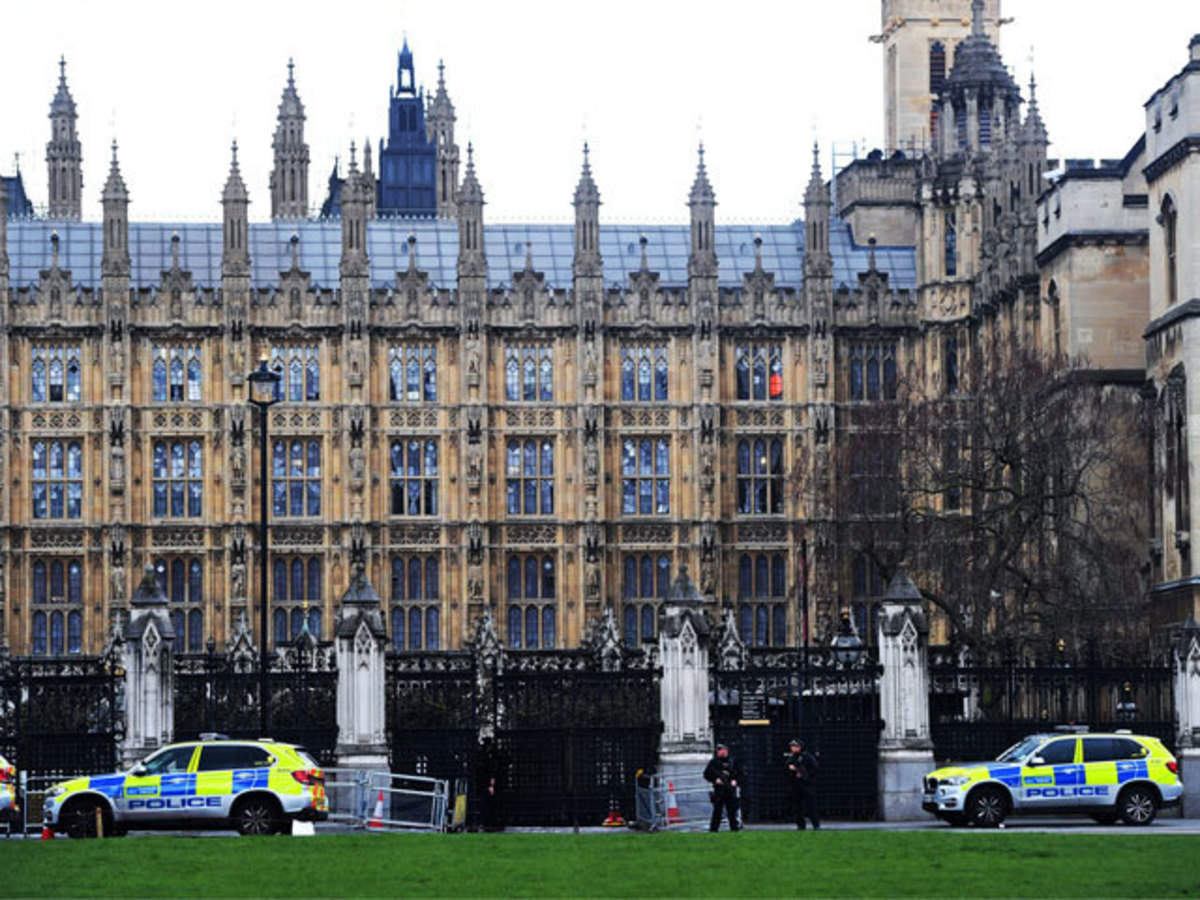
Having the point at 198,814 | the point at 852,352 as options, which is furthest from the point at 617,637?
the point at 198,814

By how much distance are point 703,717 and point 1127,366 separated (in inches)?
1019

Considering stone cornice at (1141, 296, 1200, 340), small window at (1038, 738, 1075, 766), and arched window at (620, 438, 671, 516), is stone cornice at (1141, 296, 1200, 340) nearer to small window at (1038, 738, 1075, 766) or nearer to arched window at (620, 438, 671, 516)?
small window at (1038, 738, 1075, 766)

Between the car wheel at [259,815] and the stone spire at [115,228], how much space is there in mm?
43342

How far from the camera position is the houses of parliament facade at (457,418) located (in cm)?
8319

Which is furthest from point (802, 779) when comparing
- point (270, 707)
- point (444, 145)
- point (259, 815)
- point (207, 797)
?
point (444, 145)

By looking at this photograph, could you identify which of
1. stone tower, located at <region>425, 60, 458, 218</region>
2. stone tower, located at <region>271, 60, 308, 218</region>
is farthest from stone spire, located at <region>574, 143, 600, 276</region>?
stone tower, located at <region>271, 60, 308, 218</region>

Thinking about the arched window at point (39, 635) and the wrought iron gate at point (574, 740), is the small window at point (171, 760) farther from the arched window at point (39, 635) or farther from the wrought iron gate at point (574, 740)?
the arched window at point (39, 635)

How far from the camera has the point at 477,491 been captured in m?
84.1

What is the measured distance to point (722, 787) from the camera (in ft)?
143

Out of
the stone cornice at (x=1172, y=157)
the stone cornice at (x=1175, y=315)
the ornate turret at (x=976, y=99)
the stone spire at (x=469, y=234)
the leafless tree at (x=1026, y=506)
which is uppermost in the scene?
the ornate turret at (x=976, y=99)

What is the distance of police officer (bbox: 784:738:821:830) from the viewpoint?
4456 centimetres

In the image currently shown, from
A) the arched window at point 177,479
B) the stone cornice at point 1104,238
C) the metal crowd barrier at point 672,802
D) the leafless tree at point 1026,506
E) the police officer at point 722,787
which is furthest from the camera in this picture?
the arched window at point 177,479

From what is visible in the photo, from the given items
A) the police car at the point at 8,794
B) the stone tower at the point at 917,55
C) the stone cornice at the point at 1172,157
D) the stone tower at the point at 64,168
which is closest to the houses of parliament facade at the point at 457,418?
the stone tower at the point at 64,168

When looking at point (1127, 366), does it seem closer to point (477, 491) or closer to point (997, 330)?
point (997, 330)
